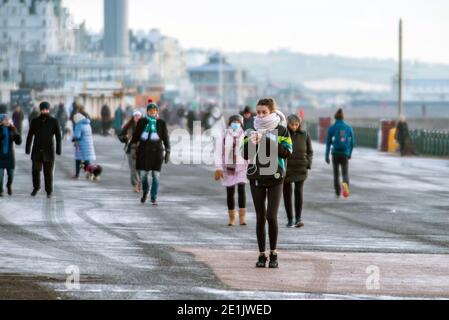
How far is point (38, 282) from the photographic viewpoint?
13.2 metres

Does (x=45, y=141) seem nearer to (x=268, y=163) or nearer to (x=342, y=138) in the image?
(x=342, y=138)

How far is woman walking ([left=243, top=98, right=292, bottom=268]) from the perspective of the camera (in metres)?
14.6

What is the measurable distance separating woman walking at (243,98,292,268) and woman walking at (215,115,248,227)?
484 cm

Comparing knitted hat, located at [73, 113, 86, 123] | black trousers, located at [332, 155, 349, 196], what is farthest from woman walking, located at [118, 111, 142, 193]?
black trousers, located at [332, 155, 349, 196]

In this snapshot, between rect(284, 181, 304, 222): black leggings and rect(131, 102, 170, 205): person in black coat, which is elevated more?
rect(131, 102, 170, 205): person in black coat

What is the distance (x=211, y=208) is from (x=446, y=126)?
3923 inches

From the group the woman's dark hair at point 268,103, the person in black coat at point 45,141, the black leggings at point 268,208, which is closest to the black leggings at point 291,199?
Answer: the black leggings at point 268,208

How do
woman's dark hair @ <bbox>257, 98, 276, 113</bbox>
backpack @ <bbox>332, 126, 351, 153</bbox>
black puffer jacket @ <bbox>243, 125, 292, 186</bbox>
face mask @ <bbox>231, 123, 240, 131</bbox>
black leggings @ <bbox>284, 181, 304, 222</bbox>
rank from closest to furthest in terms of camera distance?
woman's dark hair @ <bbox>257, 98, 276, 113</bbox> < black puffer jacket @ <bbox>243, 125, 292, 186</bbox> < face mask @ <bbox>231, 123, 240, 131</bbox> < black leggings @ <bbox>284, 181, 304, 222</bbox> < backpack @ <bbox>332, 126, 351, 153</bbox>

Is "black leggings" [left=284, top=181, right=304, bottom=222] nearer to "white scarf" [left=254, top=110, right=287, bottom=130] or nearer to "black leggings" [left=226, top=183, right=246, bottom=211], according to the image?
"black leggings" [left=226, top=183, right=246, bottom=211]

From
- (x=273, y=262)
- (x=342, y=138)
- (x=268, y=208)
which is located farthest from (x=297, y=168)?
(x=273, y=262)

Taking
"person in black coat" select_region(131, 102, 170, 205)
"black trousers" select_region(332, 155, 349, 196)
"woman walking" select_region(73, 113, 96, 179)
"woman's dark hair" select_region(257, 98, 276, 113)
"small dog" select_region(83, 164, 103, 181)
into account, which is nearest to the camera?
"woman's dark hair" select_region(257, 98, 276, 113)

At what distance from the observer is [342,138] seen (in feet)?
83.3
